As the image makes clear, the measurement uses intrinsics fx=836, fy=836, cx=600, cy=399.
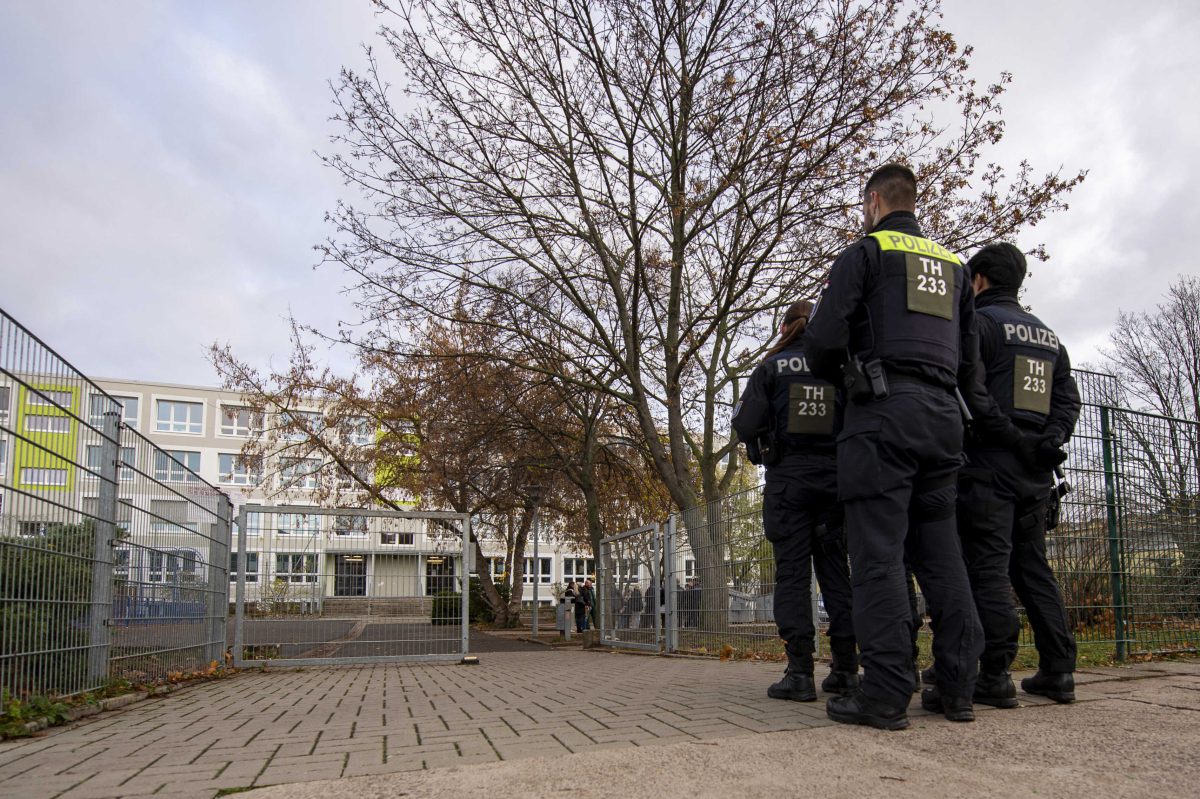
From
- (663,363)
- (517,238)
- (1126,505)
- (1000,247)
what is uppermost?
(517,238)

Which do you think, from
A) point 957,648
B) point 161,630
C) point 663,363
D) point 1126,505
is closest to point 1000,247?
point 957,648

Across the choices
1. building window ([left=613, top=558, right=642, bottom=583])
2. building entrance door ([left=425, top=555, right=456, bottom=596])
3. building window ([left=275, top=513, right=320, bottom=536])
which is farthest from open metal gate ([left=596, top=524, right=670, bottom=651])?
building window ([left=275, top=513, right=320, bottom=536])

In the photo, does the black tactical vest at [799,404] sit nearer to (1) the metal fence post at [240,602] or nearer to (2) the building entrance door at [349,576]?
(2) the building entrance door at [349,576]

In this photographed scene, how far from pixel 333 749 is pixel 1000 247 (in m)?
4.29

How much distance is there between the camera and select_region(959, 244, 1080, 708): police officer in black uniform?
158 inches

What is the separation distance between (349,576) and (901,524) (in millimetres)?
8519

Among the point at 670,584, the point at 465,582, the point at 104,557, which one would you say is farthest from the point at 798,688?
the point at 465,582

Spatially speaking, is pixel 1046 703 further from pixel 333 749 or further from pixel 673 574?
pixel 673 574

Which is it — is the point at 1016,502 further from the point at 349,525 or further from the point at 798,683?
the point at 349,525

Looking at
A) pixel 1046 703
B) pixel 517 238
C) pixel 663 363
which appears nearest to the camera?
pixel 1046 703

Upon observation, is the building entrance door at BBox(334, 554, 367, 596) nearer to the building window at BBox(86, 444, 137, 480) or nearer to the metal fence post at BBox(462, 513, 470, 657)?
the metal fence post at BBox(462, 513, 470, 657)

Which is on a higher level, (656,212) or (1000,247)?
(656,212)

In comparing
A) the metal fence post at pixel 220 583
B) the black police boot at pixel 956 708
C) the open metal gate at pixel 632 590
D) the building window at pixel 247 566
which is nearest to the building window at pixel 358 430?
the open metal gate at pixel 632 590

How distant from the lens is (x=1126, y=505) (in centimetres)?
629
